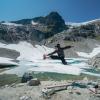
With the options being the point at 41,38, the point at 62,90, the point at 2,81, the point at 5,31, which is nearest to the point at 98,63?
the point at 2,81

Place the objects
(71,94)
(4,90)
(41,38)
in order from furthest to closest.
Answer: (41,38) < (4,90) < (71,94)

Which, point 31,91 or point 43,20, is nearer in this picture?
point 31,91

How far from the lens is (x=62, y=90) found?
16.4 meters

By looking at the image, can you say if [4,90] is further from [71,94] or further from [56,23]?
[56,23]

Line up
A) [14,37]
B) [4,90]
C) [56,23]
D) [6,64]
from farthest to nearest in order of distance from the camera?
[56,23], [14,37], [6,64], [4,90]

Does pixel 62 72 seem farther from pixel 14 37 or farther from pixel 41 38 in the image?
pixel 41 38

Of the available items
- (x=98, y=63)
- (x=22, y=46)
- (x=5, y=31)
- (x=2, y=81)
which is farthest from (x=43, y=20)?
(x=2, y=81)

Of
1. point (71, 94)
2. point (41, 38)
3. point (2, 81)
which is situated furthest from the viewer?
point (41, 38)

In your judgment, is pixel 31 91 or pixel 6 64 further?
pixel 6 64

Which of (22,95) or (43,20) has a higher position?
(43,20)

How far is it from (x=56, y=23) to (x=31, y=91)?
167757 millimetres

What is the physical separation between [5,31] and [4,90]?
68.6 m

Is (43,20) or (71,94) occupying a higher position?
(43,20)

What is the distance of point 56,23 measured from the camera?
18325 cm
